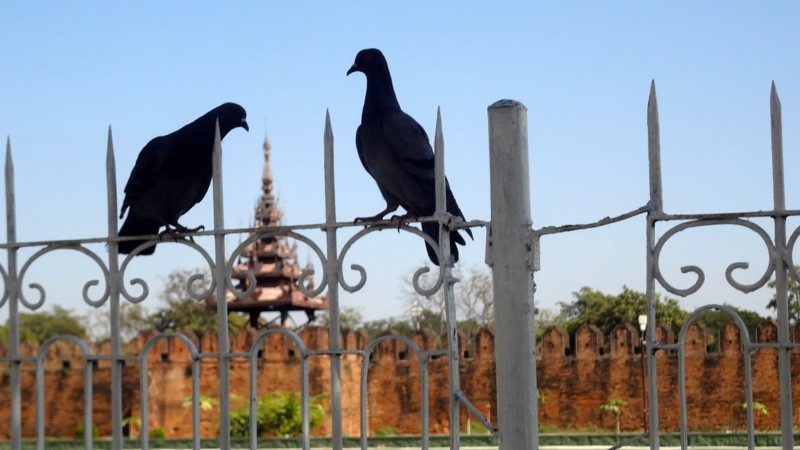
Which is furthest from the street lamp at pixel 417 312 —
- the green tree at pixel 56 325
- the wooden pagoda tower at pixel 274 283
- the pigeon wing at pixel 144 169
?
the pigeon wing at pixel 144 169

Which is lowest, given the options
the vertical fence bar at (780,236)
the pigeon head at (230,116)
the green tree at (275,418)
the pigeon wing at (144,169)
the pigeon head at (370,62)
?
the green tree at (275,418)

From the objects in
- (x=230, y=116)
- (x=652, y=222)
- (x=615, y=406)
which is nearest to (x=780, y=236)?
(x=652, y=222)

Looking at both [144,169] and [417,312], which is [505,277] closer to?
[144,169]

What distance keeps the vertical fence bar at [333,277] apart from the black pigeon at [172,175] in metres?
0.42

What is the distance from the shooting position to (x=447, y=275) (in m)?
2.93

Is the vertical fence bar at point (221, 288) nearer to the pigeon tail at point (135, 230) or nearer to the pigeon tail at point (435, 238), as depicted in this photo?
the pigeon tail at point (135, 230)

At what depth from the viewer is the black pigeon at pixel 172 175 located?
3.30m

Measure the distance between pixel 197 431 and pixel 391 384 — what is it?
1706cm

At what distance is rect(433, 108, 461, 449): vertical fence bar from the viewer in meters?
2.89

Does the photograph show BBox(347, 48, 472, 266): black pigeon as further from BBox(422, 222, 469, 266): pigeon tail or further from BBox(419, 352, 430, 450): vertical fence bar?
BBox(419, 352, 430, 450): vertical fence bar

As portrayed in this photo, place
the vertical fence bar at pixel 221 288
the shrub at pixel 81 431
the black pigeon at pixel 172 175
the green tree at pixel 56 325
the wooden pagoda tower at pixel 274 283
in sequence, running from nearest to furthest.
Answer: the vertical fence bar at pixel 221 288 → the black pigeon at pixel 172 175 → the shrub at pixel 81 431 → the wooden pagoda tower at pixel 274 283 → the green tree at pixel 56 325

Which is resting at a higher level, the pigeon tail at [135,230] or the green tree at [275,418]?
the pigeon tail at [135,230]

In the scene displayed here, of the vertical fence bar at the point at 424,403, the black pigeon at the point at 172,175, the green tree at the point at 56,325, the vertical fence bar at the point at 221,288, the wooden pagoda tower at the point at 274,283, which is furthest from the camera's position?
the green tree at the point at 56,325

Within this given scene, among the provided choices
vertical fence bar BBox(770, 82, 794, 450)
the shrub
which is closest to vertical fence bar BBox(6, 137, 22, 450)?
vertical fence bar BBox(770, 82, 794, 450)
